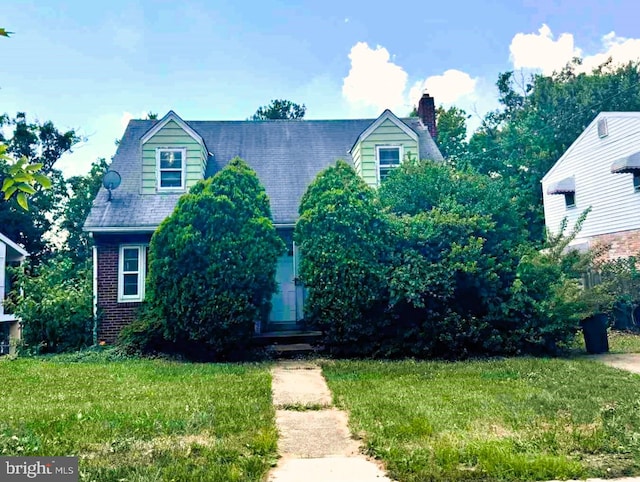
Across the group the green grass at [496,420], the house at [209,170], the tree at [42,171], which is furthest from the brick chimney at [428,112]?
the tree at [42,171]

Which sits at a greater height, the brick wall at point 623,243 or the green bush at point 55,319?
the brick wall at point 623,243

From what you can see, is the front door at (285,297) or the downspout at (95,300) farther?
the front door at (285,297)

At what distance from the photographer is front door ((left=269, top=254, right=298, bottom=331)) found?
11.8m

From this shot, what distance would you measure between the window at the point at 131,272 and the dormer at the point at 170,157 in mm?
1719

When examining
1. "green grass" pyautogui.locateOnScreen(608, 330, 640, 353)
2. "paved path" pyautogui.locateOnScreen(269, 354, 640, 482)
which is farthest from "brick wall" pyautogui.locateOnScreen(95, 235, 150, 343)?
"green grass" pyautogui.locateOnScreen(608, 330, 640, 353)

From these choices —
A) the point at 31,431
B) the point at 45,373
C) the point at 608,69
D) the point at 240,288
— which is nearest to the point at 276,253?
the point at 240,288

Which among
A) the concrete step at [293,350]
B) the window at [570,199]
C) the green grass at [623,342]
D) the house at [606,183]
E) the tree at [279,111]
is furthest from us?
the tree at [279,111]

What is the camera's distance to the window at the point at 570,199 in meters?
17.3

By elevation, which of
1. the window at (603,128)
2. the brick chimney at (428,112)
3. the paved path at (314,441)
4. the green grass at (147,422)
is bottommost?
the paved path at (314,441)

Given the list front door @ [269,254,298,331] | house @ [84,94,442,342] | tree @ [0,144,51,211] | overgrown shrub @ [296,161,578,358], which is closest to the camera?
tree @ [0,144,51,211]

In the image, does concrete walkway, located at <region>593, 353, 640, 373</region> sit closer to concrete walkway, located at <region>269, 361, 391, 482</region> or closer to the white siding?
concrete walkway, located at <region>269, 361, 391, 482</region>

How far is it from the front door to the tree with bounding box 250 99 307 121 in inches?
798

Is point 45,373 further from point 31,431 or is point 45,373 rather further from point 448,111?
point 448,111

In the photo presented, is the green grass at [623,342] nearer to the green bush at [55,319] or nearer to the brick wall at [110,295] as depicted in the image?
the brick wall at [110,295]
